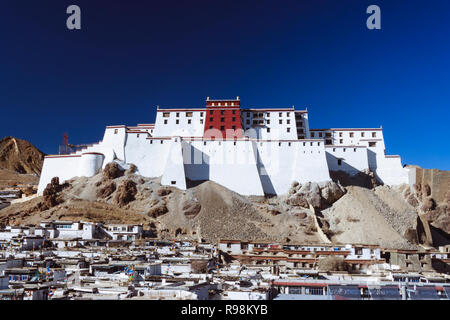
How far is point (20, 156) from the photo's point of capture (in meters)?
108

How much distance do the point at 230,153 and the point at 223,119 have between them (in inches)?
253

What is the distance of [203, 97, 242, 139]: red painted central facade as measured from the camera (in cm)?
5689

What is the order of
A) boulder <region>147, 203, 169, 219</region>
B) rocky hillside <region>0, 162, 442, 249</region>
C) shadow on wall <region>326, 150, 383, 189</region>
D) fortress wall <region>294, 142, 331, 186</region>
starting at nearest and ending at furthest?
1. rocky hillside <region>0, 162, 442, 249</region>
2. boulder <region>147, 203, 169, 219</region>
3. fortress wall <region>294, 142, 331, 186</region>
4. shadow on wall <region>326, 150, 383, 189</region>

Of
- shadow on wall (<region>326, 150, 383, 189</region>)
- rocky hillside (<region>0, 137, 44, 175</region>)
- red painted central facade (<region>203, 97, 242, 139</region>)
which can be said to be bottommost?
shadow on wall (<region>326, 150, 383, 189</region>)

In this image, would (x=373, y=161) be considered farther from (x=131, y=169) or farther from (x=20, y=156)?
(x=20, y=156)

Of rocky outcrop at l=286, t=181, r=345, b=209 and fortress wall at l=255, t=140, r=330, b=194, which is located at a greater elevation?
Result: fortress wall at l=255, t=140, r=330, b=194

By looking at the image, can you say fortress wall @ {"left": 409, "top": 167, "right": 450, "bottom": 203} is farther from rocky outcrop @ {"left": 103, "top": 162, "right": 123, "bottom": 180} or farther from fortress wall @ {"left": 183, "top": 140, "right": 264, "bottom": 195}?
rocky outcrop @ {"left": 103, "top": 162, "right": 123, "bottom": 180}

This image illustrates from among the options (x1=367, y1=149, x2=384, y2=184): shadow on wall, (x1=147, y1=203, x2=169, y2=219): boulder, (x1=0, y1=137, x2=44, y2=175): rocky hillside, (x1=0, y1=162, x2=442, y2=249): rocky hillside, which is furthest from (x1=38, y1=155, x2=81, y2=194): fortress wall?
(x1=0, y1=137, x2=44, y2=175): rocky hillside

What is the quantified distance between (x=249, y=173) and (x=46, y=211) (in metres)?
24.5

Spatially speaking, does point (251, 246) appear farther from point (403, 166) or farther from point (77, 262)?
point (403, 166)

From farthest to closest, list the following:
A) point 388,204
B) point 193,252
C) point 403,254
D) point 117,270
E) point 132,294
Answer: point 388,204 → point 403,254 → point 193,252 → point 117,270 → point 132,294
